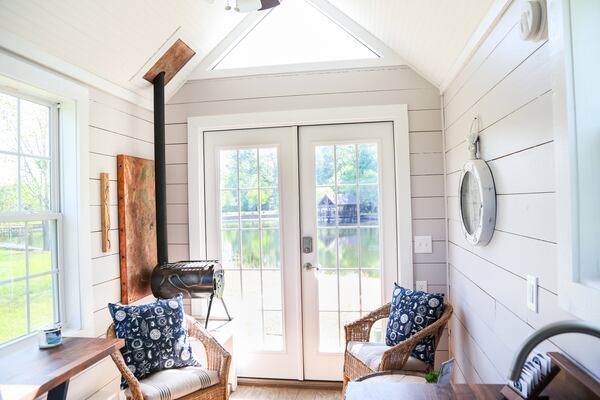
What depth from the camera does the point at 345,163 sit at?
117 inches

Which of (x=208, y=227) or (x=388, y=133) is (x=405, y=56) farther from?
(x=208, y=227)

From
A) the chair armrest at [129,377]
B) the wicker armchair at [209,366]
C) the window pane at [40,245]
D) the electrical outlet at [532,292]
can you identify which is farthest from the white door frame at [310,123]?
the electrical outlet at [532,292]

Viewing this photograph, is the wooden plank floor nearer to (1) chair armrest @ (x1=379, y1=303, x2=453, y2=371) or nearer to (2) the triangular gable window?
(1) chair armrest @ (x1=379, y1=303, x2=453, y2=371)

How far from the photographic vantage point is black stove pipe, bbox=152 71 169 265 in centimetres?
271

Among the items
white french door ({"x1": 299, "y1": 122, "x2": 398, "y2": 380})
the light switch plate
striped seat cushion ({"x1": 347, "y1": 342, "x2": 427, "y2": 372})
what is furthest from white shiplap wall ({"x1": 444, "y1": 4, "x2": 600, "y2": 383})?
white french door ({"x1": 299, "y1": 122, "x2": 398, "y2": 380})

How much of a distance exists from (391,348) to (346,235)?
3.32ft

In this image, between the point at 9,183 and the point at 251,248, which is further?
the point at 251,248

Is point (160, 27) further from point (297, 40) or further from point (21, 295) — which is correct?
point (21, 295)

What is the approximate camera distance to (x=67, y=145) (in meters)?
2.18

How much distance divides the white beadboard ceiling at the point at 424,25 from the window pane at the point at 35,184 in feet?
6.89

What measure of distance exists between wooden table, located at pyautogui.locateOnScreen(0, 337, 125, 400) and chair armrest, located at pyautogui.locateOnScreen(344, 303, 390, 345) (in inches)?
54.8

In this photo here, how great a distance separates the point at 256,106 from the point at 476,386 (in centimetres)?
240

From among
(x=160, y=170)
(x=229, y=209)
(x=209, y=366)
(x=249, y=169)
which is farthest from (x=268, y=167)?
(x=209, y=366)

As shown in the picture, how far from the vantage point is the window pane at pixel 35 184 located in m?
1.97
